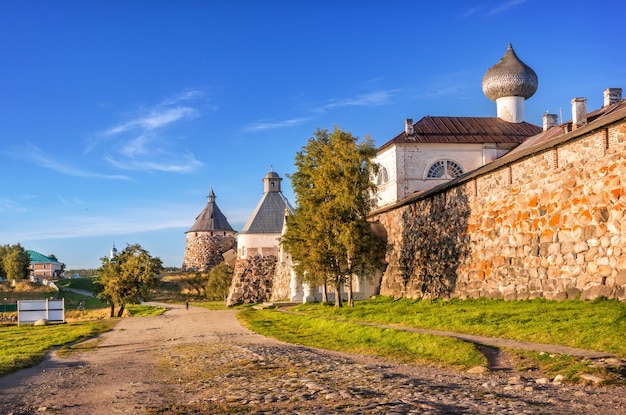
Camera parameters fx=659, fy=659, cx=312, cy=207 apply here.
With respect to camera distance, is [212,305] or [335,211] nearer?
[335,211]

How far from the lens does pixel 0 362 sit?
14.7 metres

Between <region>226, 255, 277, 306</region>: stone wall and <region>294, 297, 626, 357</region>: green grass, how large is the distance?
28.0 m

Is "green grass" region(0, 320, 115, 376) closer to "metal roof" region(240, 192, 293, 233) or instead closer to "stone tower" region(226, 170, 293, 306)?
"stone tower" region(226, 170, 293, 306)

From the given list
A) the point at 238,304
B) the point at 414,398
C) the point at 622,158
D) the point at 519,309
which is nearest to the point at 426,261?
the point at 519,309

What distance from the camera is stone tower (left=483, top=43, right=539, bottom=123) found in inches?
1486

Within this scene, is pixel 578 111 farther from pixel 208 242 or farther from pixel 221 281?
pixel 208 242

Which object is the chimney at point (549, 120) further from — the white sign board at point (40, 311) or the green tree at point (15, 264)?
the green tree at point (15, 264)

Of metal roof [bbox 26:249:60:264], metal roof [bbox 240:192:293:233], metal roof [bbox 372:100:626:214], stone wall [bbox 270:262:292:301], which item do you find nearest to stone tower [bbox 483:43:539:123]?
metal roof [bbox 372:100:626:214]

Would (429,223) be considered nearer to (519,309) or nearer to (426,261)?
(426,261)

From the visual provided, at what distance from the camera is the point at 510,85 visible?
3797 cm

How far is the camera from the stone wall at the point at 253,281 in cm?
4906

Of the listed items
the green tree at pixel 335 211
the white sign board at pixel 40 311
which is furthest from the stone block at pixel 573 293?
the white sign board at pixel 40 311

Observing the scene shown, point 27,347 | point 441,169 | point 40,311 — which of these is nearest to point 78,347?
point 27,347

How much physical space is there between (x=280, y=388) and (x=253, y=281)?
134 feet
